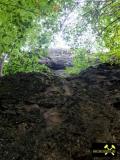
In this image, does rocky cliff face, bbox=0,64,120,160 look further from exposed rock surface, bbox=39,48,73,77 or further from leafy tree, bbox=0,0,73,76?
exposed rock surface, bbox=39,48,73,77

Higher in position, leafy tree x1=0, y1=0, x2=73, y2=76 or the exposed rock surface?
leafy tree x1=0, y1=0, x2=73, y2=76

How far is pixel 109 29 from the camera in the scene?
12.3m

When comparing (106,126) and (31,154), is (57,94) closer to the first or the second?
(106,126)

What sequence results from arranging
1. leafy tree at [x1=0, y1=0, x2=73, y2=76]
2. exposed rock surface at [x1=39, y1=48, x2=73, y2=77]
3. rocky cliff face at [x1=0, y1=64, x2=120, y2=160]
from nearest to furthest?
1. rocky cliff face at [x1=0, y1=64, x2=120, y2=160]
2. leafy tree at [x1=0, y1=0, x2=73, y2=76]
3. exposed rock surface at [x1=39, y1=48, x2=73, y2=77]

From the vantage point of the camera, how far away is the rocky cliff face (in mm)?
9375

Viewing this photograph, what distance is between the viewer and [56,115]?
10.8m

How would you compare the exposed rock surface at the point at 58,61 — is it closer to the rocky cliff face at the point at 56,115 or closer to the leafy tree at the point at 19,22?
the leafy tree at the point at 19,22

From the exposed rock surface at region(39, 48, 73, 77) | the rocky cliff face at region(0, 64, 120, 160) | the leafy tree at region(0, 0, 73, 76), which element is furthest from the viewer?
the exposed rock surface at region(39, 48, 73, 77)

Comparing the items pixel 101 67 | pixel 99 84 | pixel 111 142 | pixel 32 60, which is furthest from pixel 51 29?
pixel 111 142

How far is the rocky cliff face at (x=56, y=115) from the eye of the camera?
9375mm

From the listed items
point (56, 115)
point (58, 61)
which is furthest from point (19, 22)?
point (58, 61)

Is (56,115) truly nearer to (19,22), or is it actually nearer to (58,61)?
(19,22)

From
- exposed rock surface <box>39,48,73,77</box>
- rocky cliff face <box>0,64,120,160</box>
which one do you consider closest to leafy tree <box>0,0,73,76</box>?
rocky cliff face <box>0,64,120,160</box>

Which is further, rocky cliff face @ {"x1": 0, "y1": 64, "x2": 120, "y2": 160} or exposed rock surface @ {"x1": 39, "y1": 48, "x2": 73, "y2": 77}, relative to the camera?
exposed rock surface @ {"x1": 39, "y1": 48, "x2": 73, "y2": 77}
